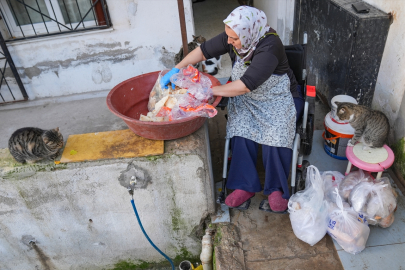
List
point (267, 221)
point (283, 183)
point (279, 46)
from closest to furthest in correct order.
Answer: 1. point (279, 46)
2. point (283, 183)
3. point (267, 221)

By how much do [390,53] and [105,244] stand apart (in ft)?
10.6

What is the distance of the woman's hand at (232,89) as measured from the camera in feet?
7.17

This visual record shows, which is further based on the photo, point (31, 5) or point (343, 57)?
point (31, 5)

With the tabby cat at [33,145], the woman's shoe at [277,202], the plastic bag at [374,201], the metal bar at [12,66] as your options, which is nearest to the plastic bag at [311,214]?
the woman's shoe at [277,202]

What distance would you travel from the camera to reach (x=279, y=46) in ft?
7.45

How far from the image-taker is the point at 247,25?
6.99 feet

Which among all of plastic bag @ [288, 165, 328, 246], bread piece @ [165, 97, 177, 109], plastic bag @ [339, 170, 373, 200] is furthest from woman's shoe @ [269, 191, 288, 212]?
bread piece @ [165, 97, 177, 109]

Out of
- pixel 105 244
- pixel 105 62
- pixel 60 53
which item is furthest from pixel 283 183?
pixel 60 53

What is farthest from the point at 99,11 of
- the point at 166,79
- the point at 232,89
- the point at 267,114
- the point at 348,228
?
the point at 348,228

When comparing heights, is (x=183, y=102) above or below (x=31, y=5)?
below

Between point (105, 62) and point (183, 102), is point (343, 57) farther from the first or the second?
point (105, 62)

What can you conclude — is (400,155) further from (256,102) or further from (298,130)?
(256,102)

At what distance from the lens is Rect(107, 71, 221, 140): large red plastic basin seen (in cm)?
226

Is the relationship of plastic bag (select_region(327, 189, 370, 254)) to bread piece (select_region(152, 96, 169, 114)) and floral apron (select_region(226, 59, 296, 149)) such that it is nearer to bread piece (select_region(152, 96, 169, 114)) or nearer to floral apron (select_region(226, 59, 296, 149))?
floral apron (select_region(226, 59, 296, 149))
